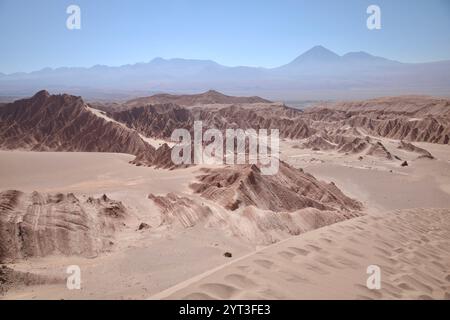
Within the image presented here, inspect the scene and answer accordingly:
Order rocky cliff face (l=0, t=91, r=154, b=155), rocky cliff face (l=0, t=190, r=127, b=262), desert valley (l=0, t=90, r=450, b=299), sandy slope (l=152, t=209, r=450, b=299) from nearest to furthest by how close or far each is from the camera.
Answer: sandy slope (l=152, t=209, r=450, b=299)
desert valley (l=0, t=90, r=450, b=299)
rocky cliff face (l=0, t=190, r=127, b=262)
rocky cliff face (l=0, t=91, r=154, b=155)

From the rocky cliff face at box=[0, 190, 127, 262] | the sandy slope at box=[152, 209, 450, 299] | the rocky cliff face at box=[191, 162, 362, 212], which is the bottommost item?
the rocky cliff face at box=[191, 162, 362, 212]

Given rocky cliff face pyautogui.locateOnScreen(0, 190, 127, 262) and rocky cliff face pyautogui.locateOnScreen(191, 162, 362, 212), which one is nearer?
rocky cliff face pyautogui.locateOnScreen(0, 190, 127, 262)

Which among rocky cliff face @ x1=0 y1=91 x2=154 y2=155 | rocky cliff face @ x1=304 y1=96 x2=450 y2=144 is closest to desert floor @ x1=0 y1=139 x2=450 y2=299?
rocky cliff face @ x1=0 y1=91 x2=154 y2=155

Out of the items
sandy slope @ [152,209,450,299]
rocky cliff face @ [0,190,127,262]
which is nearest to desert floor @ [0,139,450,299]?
sandy slope @ [152,209,450,299]

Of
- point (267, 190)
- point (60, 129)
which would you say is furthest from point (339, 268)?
point (60, 129)

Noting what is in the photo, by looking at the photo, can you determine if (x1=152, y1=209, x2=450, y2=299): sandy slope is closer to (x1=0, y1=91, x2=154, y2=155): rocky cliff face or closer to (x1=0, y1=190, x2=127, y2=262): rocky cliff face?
(x1=0, y1=190, x2=127, y2=262): rocky cliff face

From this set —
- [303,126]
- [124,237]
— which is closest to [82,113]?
[303,126]

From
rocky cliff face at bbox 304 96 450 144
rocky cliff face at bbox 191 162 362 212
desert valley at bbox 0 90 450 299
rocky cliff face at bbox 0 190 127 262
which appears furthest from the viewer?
rocky cliff face at bbox 304 96 450 144

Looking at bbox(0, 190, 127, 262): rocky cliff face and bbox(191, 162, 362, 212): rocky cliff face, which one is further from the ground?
bbox(0, 190, 127, 262): rocky cliff face
